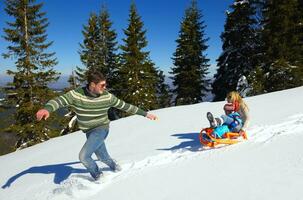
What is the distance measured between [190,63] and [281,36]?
417 inches

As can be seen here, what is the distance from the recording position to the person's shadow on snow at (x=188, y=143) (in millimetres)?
6461

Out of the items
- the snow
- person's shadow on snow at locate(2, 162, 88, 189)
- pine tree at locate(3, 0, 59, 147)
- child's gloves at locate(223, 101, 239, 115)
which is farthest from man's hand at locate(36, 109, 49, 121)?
pine tree at locate(3, 0, 59, 147)

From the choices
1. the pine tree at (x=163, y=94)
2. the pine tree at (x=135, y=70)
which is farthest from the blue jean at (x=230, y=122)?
the pine tree at (x=163, y=94)

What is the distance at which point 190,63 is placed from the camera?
33188 millimetres

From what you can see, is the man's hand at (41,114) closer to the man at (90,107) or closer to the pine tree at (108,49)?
the man at (90,107)

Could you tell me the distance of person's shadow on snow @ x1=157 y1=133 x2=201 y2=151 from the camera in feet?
21.2

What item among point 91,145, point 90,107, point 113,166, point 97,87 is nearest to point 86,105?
point 90,107

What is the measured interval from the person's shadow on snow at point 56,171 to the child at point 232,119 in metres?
2.84

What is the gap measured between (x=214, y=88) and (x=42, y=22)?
60.1 ft

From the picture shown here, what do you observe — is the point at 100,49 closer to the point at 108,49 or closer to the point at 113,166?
the point at 108,49

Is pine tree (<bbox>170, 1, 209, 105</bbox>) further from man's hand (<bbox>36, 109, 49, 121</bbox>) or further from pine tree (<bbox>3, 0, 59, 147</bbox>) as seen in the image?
man's hand (<bbox>36, 109, 49, 121</bbox>)

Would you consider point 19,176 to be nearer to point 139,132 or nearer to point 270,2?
point 139,132

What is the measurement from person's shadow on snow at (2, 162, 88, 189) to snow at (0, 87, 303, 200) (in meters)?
0.02

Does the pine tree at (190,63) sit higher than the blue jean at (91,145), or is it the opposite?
the pine tree at (190,63)
